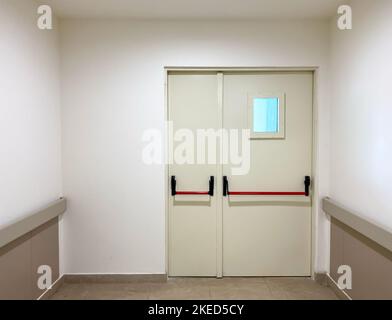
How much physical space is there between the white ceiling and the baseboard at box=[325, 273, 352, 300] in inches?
103

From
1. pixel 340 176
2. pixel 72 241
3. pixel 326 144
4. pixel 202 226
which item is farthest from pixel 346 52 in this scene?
pixel 72 241

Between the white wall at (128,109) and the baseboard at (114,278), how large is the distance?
53mm

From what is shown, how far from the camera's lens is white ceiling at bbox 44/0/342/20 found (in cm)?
298

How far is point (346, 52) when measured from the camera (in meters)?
3.02

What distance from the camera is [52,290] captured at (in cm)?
321

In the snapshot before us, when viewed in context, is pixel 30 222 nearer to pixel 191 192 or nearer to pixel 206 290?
pixel 191 192

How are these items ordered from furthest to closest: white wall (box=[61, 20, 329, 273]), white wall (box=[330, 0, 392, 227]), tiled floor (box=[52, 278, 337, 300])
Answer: white wall (box=[61, 20, 329, 273]), tiled floor (box=[52, 278, 337, 300]), white wall (box=[330, 0, 392, 227])

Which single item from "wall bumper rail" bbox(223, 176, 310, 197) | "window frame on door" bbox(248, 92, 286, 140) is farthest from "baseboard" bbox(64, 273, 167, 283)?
"window frame on door" bbox(248, 92, 286, 140)

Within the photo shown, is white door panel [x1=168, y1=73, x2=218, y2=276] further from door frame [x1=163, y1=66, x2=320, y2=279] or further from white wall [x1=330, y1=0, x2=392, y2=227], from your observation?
white wall [x1=330, y1=0, x2=392, y2=227]

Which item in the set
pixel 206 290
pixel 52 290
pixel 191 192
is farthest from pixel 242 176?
pixel 52 290

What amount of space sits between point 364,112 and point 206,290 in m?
2.19

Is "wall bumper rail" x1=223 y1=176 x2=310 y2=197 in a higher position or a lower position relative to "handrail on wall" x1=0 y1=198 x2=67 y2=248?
higher

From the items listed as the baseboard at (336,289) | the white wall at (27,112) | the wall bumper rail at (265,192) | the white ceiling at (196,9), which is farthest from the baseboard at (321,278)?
the white wall at (27,112)

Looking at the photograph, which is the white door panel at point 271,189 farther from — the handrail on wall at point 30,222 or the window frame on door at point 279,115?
the handrail on wall at point 30,222
